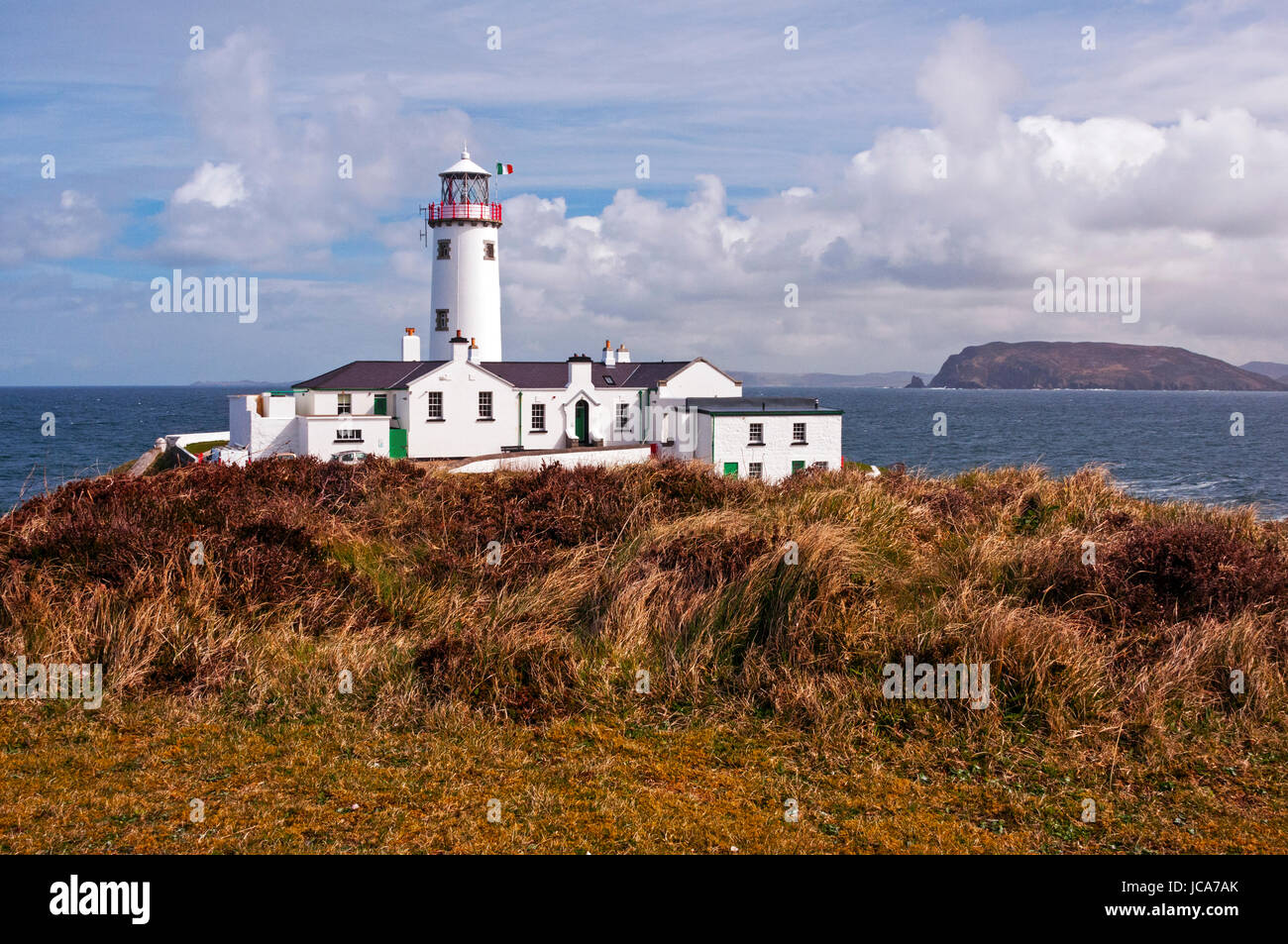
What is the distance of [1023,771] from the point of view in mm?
6539

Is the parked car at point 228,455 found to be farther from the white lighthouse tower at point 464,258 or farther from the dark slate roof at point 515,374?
the white lighthouse tower at point 464,258

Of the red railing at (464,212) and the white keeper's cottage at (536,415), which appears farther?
the red railing at (464,212)

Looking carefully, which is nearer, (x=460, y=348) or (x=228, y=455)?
(x=228, y=455)

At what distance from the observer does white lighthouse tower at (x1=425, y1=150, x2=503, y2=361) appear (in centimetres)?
4988

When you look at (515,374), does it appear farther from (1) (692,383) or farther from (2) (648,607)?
(2) (648,607)

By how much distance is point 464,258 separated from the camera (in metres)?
49.9

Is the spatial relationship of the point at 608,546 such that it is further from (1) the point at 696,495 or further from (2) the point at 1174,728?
(2) the point at 1174,728

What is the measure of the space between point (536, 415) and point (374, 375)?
7.32 meters

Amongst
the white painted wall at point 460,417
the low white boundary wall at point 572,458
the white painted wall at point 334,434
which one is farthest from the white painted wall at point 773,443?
the white painted wall at point 334,434

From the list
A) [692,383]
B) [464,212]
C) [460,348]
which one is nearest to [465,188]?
[464,212]

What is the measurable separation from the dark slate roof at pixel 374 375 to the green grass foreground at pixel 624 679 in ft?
98.7

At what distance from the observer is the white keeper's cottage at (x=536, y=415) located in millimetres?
35781

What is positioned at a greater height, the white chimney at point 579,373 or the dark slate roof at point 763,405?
the white chimney at point 579,373
